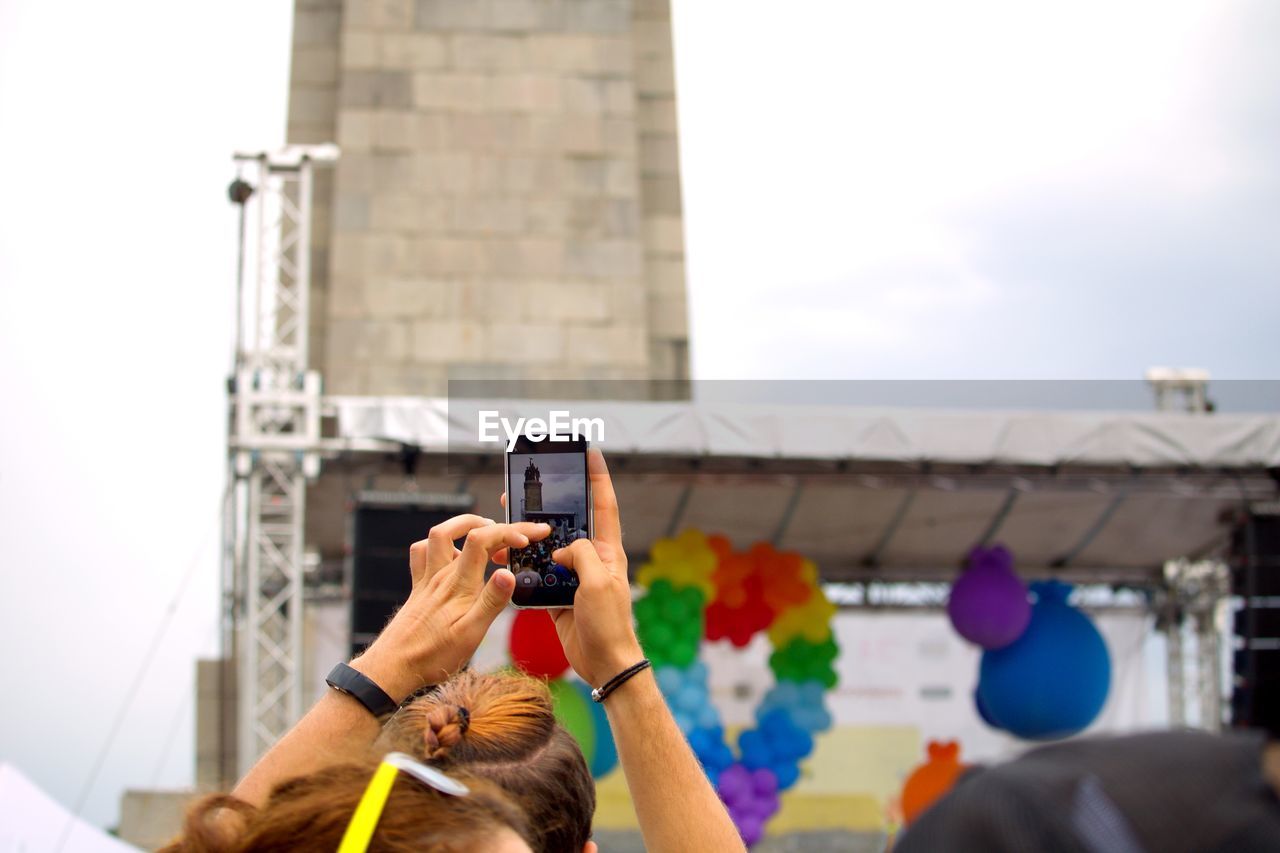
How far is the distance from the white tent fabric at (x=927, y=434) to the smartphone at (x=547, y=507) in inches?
244

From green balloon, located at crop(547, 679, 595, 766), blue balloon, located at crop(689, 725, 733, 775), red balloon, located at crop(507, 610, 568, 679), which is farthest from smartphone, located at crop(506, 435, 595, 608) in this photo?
blue balloon, located at crop(689, 725, 733, 775)

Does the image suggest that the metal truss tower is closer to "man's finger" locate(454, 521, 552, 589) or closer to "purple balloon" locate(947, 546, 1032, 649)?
"purple balloon" locate(947, 546, 1032, 649)

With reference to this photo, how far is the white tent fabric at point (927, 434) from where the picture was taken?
8055 mm

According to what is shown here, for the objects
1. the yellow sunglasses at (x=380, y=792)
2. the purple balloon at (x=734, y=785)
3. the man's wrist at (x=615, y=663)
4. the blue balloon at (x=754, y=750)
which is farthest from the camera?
the blue balloon at (x=754, y=750)

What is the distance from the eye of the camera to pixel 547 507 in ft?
5.12

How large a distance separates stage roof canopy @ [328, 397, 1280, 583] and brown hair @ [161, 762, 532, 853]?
20.9 feet

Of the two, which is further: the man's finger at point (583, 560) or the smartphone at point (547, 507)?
the smartphone at point (547, 507)

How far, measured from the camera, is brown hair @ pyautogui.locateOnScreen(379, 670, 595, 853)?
125 centimetres

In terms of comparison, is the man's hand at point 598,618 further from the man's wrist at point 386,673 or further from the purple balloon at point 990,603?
the purple balloon at point 990,603

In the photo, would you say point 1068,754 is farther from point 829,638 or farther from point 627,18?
point 627,18

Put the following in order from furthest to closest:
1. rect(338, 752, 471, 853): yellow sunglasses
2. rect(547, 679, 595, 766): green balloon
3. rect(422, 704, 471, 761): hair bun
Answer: rect(547, 679, 595, 766): green balloon → rect(422, 704, 471, 761): hair bun → rect(338, 752, 471, 853): yellow sunglasses

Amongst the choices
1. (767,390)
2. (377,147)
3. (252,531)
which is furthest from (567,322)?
(252,531)

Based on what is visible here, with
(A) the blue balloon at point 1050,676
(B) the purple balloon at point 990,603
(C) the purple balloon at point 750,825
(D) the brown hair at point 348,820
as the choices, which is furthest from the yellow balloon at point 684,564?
(D) the brown hair at point 348,820

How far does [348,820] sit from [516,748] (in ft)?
1.46
